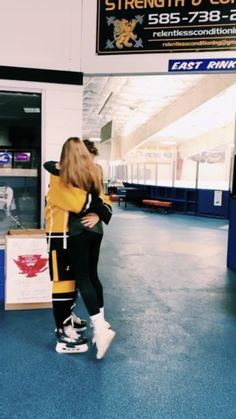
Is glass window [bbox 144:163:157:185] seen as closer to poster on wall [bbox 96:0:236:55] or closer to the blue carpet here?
the blue carpet

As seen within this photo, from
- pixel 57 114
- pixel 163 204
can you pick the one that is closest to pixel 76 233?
pixel 57 114

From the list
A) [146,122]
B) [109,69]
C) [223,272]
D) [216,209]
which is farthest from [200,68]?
[146,122]

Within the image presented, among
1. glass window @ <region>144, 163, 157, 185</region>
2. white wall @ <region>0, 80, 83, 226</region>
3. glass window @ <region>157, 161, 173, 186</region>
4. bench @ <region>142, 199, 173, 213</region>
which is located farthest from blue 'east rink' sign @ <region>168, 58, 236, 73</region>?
glass window @ <region>157, 161, 173, 186</region>

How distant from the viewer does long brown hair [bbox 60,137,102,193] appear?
7.11 feet

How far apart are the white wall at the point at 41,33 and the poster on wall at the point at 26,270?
170 cm

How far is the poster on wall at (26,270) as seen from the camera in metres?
3.00

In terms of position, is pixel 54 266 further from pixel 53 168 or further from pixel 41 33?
pixel 41 33

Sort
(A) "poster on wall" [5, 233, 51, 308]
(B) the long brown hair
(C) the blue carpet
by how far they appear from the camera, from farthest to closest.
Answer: (A) "poster on wall" [5, 233, 51, 308] → (B) the long brown hair → (C) the blue carpet

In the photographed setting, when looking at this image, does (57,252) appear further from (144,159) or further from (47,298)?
(144,159)

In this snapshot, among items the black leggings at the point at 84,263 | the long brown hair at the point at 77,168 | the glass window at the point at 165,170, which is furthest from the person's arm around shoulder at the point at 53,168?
the glass window at the point at 165,170

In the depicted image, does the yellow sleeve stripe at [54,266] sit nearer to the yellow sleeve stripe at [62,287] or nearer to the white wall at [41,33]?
the yellow sleeve stripe at [62,287]

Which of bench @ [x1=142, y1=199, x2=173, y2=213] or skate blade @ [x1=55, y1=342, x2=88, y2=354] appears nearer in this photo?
skate blade @ [x1=55, y1=342, x2=88, y2=354]

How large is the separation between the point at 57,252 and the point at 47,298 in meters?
0.95

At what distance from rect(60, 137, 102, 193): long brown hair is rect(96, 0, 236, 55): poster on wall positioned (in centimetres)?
165
